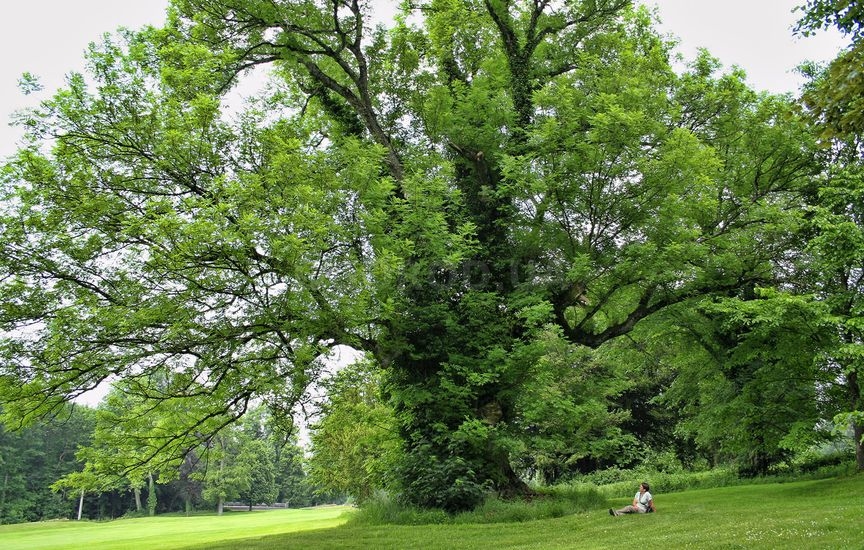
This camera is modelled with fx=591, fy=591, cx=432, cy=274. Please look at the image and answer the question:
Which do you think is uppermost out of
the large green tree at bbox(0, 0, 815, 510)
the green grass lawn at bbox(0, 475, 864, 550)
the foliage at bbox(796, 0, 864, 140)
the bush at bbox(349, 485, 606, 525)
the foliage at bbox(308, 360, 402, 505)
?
the large green tree at bbox(0, 0, 815, 510)

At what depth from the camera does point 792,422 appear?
16188 mm

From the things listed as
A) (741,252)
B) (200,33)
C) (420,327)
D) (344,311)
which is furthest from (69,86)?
(741,252)

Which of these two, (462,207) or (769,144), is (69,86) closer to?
(462,207)

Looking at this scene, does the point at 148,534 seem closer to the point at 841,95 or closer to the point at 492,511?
the point at 492,511

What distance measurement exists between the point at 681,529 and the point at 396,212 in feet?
31.7

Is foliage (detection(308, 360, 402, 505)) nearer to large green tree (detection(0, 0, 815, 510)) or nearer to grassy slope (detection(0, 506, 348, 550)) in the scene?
large green tree (detection(0, 0, 815, 510))

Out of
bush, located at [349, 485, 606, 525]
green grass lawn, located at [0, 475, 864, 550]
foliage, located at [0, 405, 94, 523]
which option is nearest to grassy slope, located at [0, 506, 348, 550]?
bush, located at [349, 485, 606, 525]

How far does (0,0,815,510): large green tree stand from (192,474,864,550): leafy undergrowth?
2.46 metres

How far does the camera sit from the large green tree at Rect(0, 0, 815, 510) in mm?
11312

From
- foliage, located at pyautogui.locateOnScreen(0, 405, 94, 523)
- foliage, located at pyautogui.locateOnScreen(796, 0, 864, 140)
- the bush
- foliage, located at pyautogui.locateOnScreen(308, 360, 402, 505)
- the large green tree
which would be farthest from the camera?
foliage, located at pyautogui.locateOnScreen(0, 405, 94, 523)

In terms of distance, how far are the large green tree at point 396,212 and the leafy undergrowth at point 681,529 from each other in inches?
96.8

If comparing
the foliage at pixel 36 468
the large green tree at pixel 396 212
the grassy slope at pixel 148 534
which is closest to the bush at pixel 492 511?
the large green tree at pixel 396 212

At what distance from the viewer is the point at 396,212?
15.6 m

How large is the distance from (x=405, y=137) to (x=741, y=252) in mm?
10938
